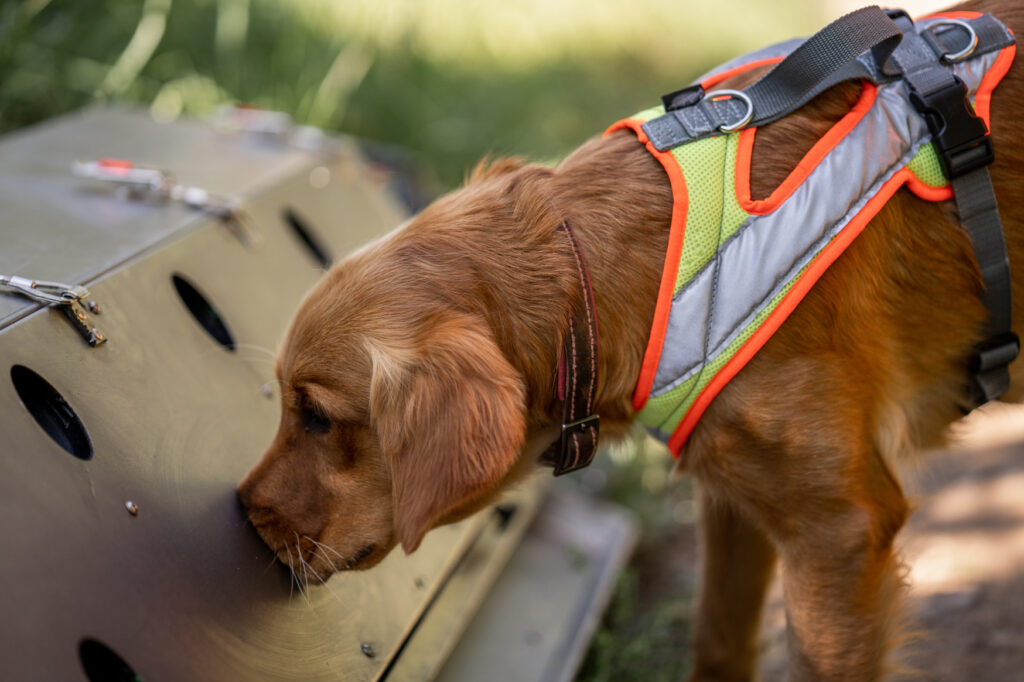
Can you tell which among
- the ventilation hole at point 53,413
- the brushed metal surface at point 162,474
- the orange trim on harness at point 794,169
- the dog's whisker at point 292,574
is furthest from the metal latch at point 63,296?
the orange trim on harness at point 794,169

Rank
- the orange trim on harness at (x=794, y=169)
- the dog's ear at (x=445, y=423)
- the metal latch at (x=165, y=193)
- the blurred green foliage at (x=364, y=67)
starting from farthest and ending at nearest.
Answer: the blurred green foliage at (x=364, y=67)
the metal latch at (x=165, y=193)
the orange trim on harness at (x=794, y=169)
the dog's ear at (x=445, y=423)

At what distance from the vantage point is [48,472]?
70.8 inches

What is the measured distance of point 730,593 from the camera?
2.86m

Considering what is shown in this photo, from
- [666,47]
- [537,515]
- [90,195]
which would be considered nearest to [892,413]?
[537,515]

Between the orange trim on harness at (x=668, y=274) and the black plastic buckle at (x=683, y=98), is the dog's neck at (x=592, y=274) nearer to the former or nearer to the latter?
the orange trim on harness at (x=668, y=274)

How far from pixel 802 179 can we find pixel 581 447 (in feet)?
2.83

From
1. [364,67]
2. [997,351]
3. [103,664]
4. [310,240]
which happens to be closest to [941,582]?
[997,351]

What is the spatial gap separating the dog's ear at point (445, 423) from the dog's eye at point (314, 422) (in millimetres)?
239

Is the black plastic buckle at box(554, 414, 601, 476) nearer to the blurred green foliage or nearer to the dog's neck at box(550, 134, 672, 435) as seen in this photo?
the dog's neck at box(550, 134, 672, 435)

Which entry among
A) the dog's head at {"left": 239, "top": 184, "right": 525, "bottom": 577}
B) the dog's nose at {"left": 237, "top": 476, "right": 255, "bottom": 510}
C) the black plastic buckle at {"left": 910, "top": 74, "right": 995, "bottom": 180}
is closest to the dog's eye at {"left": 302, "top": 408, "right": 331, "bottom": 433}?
the dog's head at {"left": 239, "top": 184, "right": 525, "bottom": 577}

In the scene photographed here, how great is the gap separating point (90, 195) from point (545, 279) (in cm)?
170

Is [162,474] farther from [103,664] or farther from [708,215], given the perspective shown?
[708,215]

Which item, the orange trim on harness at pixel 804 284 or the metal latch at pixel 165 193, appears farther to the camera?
the metal latch at pixel 165 193

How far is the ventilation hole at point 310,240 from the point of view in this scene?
127 inches
